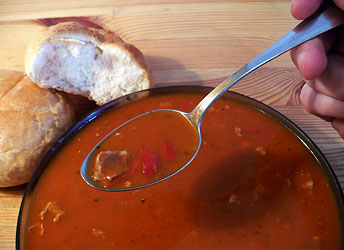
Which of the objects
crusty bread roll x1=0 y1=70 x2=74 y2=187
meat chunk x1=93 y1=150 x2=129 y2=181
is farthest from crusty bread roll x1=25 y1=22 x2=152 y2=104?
meat chunk x1=93 y1=150 x2=129 y2=181

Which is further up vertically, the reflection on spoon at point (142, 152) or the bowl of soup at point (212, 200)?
the reflection on spoon at point (142, 152)

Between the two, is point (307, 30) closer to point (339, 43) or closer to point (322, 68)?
point (322, 68)

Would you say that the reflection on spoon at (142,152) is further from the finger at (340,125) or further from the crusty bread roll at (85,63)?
the finger at (340,125)

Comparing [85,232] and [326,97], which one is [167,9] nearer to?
[326,97]

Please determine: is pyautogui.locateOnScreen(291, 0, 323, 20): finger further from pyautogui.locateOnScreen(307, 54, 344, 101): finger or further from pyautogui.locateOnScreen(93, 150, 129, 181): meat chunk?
pyautogui.locateOnScreen(93, 150, 129, 181): meat chunk

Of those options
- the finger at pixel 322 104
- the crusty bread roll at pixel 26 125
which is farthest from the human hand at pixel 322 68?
the crusty bread roll at pixel 26 125

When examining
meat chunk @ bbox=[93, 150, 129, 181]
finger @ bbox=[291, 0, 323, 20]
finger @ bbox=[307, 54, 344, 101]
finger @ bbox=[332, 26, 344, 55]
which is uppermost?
finger @ bbox=[291, 0, 323, 20]

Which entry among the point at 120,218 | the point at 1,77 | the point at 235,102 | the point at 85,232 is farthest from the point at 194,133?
the point at 1,77
